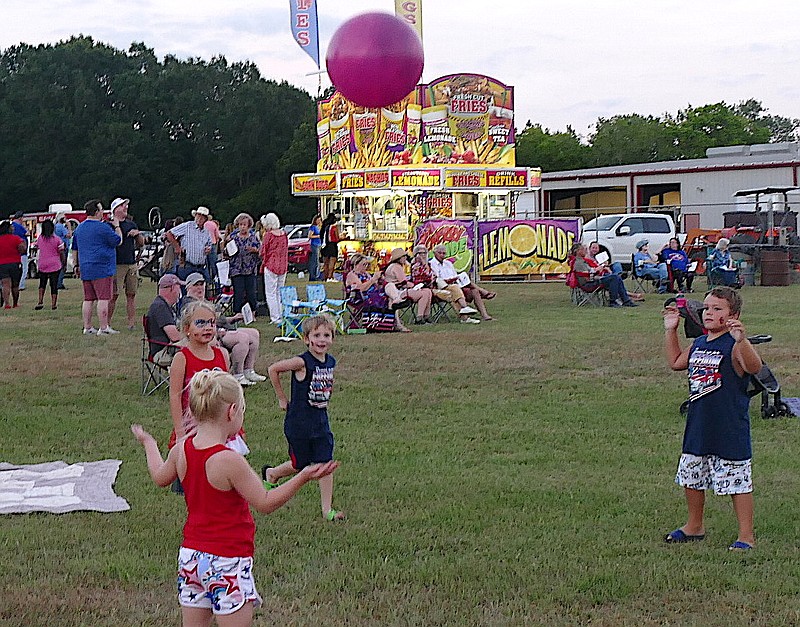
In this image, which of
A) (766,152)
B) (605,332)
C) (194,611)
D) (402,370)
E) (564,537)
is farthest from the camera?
(766,152)

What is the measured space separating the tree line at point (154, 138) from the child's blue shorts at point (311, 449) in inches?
1925

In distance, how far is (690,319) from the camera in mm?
8617

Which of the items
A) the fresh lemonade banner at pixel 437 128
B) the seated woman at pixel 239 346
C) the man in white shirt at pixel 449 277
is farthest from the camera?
the fresh lemonade banner at pixel 437 128

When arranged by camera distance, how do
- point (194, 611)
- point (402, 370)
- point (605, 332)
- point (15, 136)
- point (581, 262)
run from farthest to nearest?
point (15, 136)
point (581, 262)
point (605, 332)
point (402, 370)
point (194, 611)

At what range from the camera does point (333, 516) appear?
18.8 feet

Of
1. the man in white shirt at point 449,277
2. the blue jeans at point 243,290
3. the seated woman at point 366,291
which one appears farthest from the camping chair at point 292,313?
the man in white shirt at point 449,277

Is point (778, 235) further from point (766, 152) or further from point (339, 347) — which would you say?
point (766, 152)

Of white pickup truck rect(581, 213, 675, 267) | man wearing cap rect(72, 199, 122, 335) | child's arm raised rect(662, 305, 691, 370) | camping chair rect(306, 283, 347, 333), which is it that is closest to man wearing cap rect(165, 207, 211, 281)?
man wearing cap rect(72, 199, 122, 335)

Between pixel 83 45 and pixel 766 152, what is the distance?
36.8 metres

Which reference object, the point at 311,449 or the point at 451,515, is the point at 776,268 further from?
the point at 311,449

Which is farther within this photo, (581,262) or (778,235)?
(778,235)

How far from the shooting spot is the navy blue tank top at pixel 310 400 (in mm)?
5668

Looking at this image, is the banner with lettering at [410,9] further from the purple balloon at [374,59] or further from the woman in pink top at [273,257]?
the woman in pink top at [273,257]

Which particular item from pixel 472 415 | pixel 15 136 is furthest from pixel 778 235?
pixel 15 136
